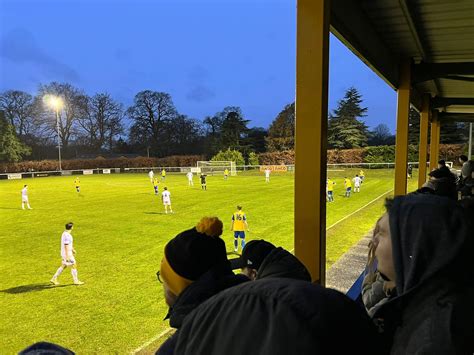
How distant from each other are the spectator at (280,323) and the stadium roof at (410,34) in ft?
8.78

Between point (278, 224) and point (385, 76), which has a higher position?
point (385, 76)

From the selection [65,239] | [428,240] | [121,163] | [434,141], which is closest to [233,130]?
[121,163]

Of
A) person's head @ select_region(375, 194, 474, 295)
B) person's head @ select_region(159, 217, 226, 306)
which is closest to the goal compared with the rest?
person's head @ select_region(159, 217, 226, 306)

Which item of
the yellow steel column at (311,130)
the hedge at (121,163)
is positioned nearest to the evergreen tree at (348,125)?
the hedge at (121,163)

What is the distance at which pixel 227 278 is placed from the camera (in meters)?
1.39

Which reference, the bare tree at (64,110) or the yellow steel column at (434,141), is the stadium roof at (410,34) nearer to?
the yellow steel column at (434,141)

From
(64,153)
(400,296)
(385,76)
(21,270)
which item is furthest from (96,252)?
(64,153)

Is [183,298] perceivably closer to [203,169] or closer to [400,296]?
[400,296]

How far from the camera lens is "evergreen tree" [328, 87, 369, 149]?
50875 millimetres

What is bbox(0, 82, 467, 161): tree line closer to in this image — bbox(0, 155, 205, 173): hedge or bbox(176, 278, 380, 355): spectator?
bbox(0, 155, 205, 173): hedge

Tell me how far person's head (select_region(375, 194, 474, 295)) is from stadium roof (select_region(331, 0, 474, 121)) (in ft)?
7.28

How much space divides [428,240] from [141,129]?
234 feet

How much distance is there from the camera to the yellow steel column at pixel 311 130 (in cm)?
240

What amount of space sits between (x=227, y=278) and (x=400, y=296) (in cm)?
63
